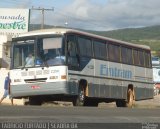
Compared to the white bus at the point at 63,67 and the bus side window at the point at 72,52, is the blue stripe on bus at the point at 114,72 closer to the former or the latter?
the white bus at the point at 63,67

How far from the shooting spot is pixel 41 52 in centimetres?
2422

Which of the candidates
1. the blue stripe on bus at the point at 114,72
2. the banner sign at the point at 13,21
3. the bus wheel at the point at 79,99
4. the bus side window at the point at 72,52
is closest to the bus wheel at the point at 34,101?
the bus wheel at the point at 79,99

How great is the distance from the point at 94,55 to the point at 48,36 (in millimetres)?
3215

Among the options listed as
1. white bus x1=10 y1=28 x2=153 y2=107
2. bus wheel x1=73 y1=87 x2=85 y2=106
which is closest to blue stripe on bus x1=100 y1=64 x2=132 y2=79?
white bus x1=10 y1=28 x2=153 y2=107

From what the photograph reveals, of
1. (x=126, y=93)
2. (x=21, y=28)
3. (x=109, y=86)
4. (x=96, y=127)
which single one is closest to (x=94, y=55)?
(x=109, y=86)

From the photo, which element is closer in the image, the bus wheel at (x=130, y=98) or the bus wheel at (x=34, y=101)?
the bus wheel at (x=34, y=101)

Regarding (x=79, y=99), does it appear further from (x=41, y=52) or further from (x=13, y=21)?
(x=13, y=21)

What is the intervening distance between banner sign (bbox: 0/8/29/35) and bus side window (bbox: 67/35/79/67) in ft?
119

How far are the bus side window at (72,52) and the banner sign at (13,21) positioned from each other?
36213 mm

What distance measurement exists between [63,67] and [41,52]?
109cm

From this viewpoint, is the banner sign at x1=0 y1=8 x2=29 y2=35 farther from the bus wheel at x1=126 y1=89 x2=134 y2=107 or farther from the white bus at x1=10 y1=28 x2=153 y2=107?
the white bus at x1=10 y1=28 x2=153 y2=107

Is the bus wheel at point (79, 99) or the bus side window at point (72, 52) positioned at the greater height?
the bus side window at point (72, 52)

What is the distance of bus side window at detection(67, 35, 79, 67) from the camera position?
2438cm

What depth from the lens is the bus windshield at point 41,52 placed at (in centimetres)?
2406
